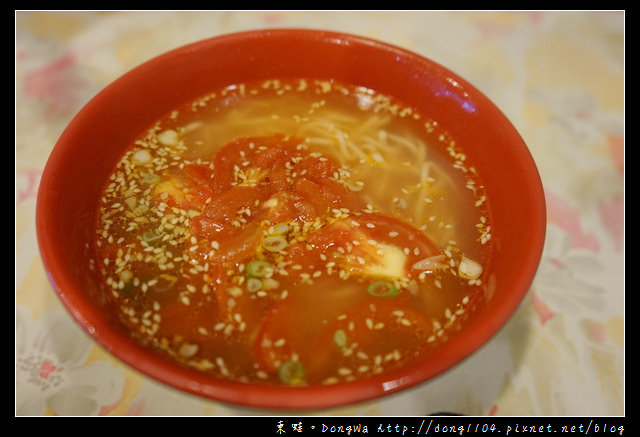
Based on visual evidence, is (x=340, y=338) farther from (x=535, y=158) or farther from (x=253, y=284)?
(x=535, y=158)

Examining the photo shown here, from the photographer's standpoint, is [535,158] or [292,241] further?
[535,158]

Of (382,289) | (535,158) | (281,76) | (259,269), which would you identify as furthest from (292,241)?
(535,158)

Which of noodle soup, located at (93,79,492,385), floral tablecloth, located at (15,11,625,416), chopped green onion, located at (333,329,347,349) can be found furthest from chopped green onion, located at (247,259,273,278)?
floral tablecloth, located at (15,11,625,416)

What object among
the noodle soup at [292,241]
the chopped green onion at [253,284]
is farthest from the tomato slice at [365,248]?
the chopped green onion at [253,284]

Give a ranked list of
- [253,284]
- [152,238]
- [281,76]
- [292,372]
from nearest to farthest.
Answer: [292,372] < [253,284] < [152,238] < [281,76]

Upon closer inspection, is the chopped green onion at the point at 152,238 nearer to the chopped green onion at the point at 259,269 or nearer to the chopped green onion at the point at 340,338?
the chopped green onion at the point at 259,269
